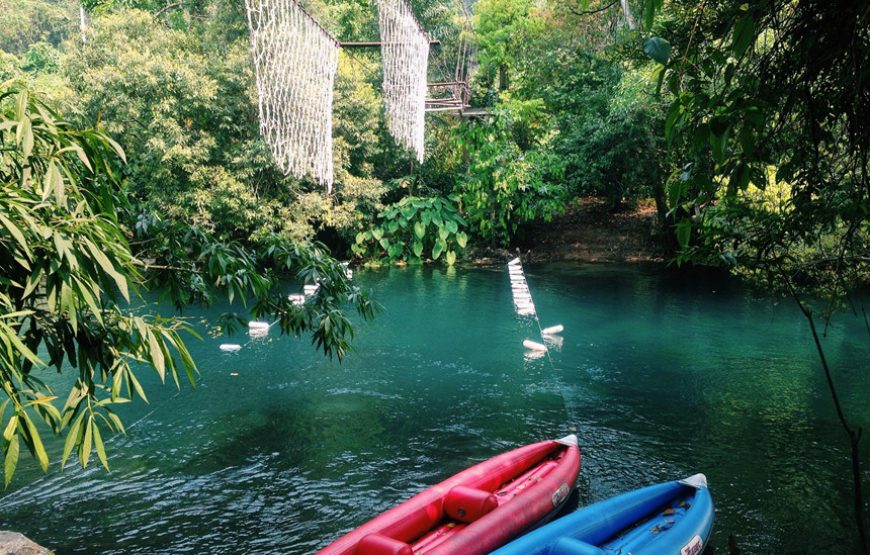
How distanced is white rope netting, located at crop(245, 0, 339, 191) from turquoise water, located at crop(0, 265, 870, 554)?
3157mm

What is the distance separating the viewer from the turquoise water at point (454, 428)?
5.96m

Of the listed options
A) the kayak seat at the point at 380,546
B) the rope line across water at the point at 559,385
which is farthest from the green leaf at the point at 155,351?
the rope line across water at the point at 559,385

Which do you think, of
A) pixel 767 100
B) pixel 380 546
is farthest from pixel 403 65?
pixel 767 100

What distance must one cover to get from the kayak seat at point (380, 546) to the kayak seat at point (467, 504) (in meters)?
0.79

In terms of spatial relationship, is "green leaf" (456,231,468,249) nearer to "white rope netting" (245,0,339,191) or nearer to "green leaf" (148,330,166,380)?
"white rope netting" (245,0,339,191)

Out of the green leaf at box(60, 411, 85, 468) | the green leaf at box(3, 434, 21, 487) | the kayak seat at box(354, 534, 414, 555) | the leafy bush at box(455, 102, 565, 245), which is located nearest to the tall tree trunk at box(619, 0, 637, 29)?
the leafy bush at box(455, 102, 565, 245)

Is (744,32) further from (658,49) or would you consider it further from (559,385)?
(559,385)

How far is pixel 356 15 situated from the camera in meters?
19.7

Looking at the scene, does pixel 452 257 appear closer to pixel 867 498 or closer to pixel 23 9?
pixel 867 498

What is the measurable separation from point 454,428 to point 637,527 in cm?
300

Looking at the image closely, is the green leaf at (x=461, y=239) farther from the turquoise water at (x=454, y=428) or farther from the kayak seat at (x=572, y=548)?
the kayak seat at (x=572, y=548)

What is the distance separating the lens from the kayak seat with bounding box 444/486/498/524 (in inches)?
202

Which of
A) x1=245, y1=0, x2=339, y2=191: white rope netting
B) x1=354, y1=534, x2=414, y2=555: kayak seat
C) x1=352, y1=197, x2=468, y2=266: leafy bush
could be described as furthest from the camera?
x1=352, y1=197, x2=468, y2=266: leafy bush

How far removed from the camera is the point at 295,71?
9.52 metres
